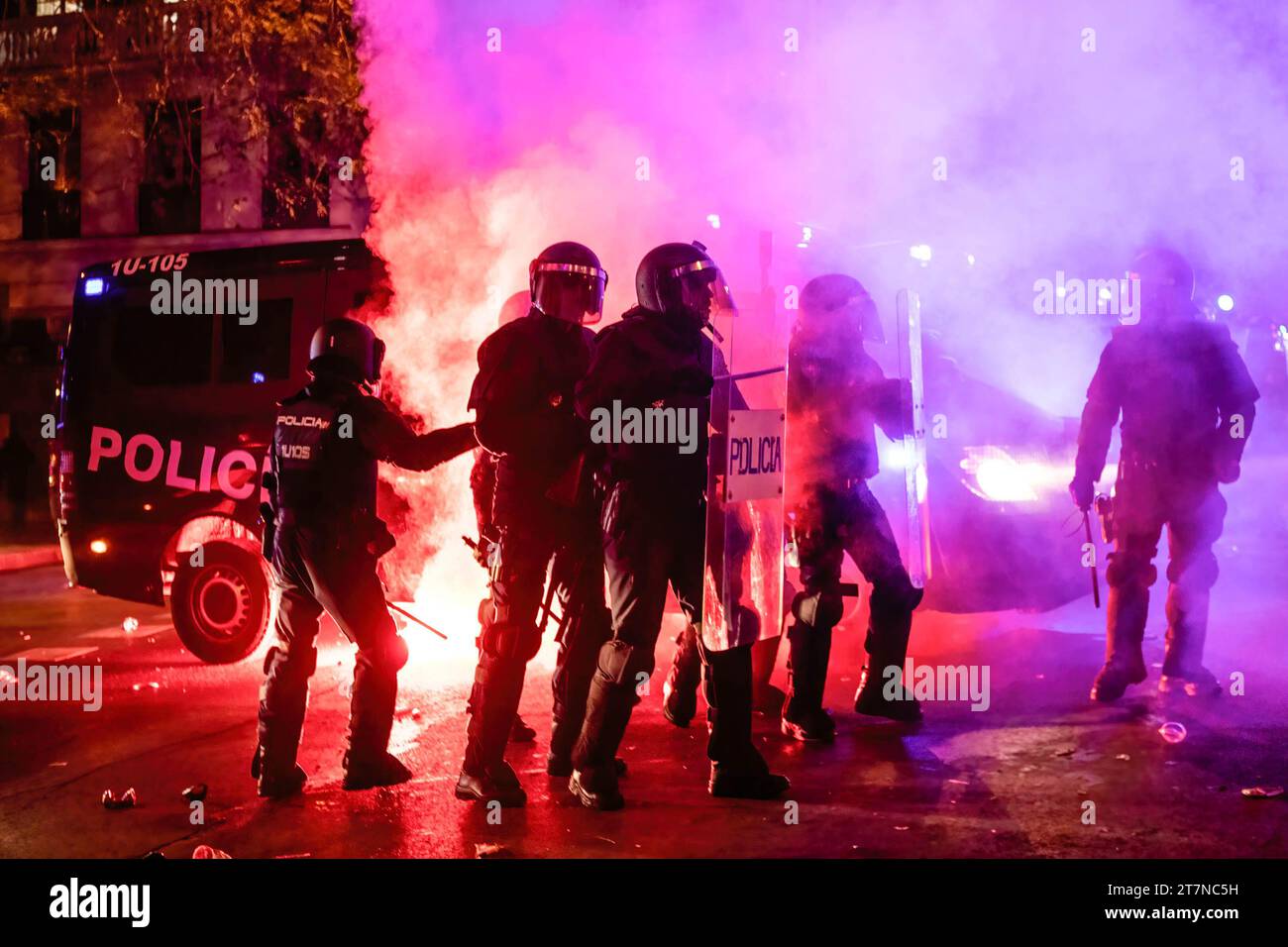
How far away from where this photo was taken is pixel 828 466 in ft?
16.4

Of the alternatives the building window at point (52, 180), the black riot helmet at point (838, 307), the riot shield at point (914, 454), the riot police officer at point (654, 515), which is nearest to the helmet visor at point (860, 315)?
the black riot helmet at point (838, 307)

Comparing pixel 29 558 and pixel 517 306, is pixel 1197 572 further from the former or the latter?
pixel 29 558

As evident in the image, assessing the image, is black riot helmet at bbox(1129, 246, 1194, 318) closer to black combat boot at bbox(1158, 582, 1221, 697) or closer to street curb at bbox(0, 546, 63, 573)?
black combat boot at bbox(1158, 582, 1221, 697)

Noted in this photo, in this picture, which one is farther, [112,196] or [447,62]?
[112,196]

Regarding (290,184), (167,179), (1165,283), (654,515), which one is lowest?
(654,515)

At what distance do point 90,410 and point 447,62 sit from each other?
325 cm

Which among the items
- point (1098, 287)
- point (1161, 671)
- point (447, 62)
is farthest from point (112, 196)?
point (1161, 671)

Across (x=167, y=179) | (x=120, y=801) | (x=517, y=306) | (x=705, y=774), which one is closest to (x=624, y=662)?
(x=705, y=774)

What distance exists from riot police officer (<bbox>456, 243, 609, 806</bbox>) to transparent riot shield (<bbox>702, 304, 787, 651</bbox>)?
505mm

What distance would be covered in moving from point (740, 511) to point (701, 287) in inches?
31.6

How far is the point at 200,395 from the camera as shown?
7.22 meters

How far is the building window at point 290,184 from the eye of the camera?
748 inches

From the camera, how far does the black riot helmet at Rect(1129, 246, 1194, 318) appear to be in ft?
18.1
